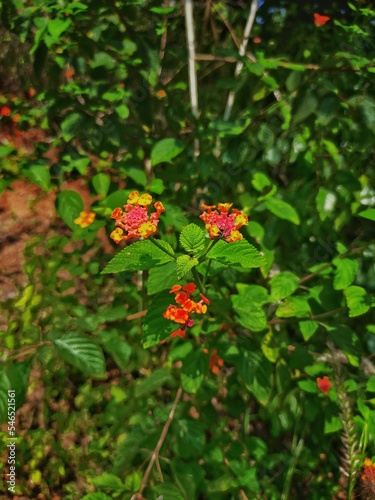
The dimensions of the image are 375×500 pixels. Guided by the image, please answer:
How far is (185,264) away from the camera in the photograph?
0.71 m

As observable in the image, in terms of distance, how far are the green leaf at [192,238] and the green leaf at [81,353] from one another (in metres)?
0.35

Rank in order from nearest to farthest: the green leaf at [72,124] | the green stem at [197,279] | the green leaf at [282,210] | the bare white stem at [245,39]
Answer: the green stem at [197,279], the green leaf at [282,210], the green leaf at [72,124], the bare white stem at [245,39]

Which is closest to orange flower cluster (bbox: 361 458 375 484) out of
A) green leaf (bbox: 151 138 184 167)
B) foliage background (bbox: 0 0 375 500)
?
foliage background (bbox: 0 0 375 500)

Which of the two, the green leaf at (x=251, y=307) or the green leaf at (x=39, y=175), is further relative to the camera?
the green leaf at (x=39, y=175)

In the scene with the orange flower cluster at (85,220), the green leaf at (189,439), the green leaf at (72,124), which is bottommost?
the green leaf at (189,439)

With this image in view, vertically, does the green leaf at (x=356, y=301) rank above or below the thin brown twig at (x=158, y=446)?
above

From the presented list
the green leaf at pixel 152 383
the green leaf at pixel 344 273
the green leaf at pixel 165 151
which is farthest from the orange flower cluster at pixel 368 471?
the green leaf at pixel 165 151

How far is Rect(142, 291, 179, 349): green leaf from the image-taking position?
0.85 metres

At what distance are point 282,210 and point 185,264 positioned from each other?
0.54 metres

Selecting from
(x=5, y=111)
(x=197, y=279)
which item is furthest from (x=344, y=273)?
(x=5, y=111)

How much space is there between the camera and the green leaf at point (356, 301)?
1.01 m

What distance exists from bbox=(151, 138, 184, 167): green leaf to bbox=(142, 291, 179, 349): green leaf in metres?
0.47

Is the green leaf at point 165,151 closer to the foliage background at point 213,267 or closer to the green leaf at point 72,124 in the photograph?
the foliage background at point 213,267

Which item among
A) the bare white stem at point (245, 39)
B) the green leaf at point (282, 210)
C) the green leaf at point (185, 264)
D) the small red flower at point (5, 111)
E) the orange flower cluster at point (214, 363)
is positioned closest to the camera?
the green leaf at point (185, 264)
